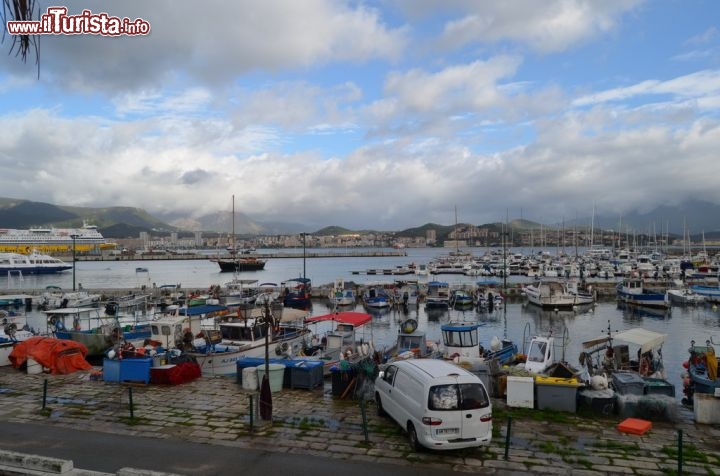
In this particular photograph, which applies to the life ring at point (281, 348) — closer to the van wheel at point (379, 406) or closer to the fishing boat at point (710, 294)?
the van wheel at point (379, 406)

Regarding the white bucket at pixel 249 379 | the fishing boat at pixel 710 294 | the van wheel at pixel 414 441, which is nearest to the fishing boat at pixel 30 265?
the white bucket at pixel 249 379

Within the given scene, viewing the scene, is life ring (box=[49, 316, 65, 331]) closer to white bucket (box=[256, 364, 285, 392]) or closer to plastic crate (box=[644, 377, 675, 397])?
white bucket (box=[256, 364, 285, 392])

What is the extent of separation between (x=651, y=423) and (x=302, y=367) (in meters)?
9.25

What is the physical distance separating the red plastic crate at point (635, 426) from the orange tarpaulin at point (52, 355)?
17.4 m

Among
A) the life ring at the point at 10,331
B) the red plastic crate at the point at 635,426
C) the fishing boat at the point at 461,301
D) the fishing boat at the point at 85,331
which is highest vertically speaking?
the red plastic crate at the point at 635,426

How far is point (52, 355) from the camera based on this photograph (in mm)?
17688

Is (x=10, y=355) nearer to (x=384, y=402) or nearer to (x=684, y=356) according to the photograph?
(x=384, y=402)

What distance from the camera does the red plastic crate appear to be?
11086mm

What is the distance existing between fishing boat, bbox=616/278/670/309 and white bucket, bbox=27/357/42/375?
2150 inches

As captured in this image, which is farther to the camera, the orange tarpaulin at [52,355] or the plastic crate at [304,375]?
the orange tarpaulin at [52,355]

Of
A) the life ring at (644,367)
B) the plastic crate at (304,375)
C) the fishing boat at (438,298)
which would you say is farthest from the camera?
the fishing boat at (438,298)

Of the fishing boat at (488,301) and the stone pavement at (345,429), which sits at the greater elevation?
the stone pavement at (345,429)

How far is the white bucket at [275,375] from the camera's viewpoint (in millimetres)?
14609

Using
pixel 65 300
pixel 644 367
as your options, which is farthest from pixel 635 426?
pixel 65 300
